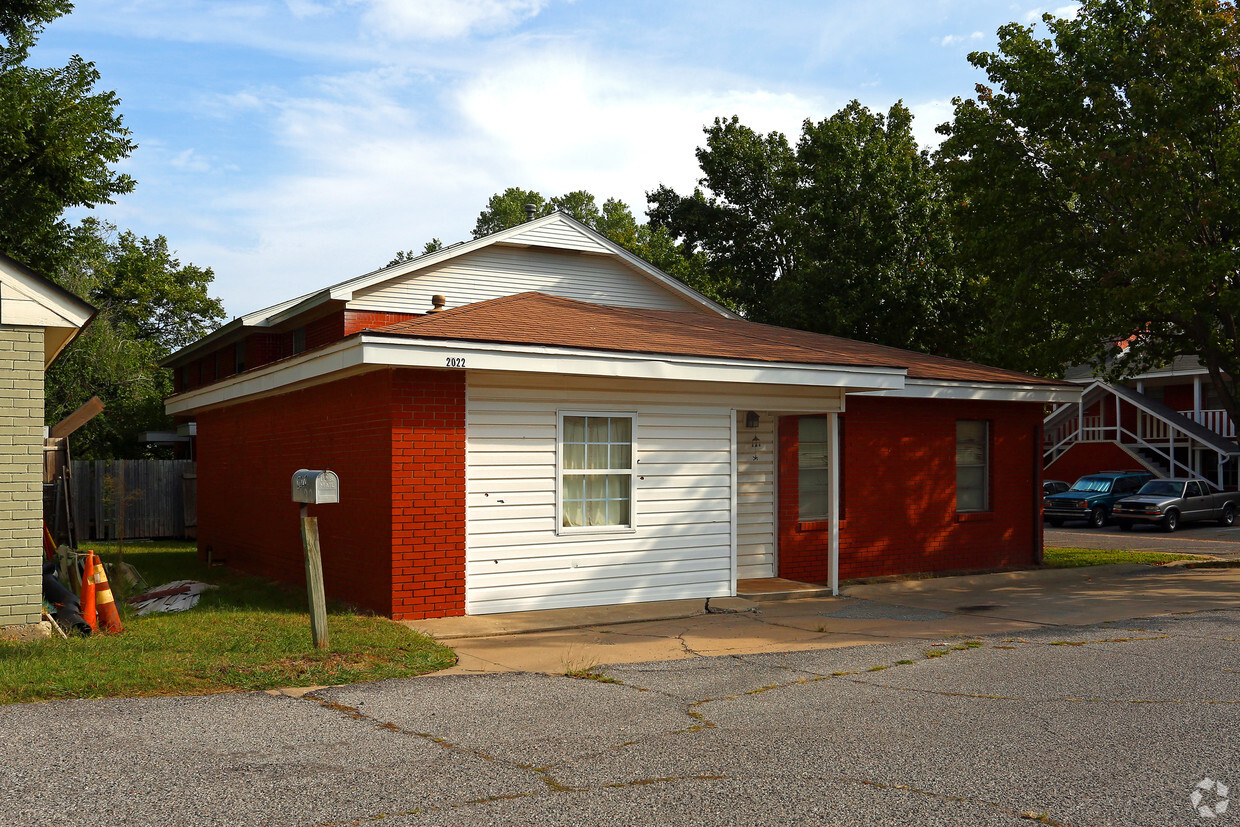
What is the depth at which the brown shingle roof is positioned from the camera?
11.0m

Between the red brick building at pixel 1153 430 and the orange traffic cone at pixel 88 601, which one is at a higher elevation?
the red brick building at pixel 1153 430

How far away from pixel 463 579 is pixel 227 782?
18.0 ft

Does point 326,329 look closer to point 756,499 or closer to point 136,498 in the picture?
point 136,498

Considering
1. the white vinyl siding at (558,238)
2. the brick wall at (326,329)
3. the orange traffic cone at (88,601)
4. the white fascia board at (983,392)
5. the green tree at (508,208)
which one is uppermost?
the green tree at (508,208)

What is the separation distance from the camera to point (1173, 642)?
9.68 meters

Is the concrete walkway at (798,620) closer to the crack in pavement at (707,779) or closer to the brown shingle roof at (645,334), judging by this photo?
the brown shingle roof at (645,334)

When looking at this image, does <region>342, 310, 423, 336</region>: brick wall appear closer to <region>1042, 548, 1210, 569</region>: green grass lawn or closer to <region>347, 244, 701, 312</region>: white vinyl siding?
<region>347, 244, 701, 312</region>: white vinyl siding

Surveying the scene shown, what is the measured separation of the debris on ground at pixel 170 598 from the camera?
1177 centimetres

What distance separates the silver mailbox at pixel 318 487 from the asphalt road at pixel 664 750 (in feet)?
6.09

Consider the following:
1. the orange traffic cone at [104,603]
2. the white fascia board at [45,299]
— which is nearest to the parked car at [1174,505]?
the orange traffic cone at [104,603]

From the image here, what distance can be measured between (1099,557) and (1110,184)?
22.9ft

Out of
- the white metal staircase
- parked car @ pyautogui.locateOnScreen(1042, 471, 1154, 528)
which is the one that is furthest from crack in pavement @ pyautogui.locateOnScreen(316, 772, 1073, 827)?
the white metal staircase

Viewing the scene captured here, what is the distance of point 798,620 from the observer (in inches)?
448

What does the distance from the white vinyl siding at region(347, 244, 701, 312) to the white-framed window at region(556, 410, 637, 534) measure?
7.23m
